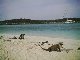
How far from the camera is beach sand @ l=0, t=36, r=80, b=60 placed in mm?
2957

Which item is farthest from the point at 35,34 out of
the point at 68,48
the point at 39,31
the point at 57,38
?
the point at 68,48

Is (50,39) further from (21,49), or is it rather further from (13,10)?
(13,10)

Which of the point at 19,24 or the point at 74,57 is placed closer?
the point at 74,57

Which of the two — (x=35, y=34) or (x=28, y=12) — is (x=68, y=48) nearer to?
(x=35, y=34)

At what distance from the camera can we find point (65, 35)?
129 inches

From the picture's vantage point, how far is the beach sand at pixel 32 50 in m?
2.96

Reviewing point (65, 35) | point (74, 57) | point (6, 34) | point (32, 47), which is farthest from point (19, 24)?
point (74, 57)

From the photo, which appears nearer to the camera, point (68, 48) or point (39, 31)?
point (68, 48)

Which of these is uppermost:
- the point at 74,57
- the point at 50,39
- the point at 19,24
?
the point at 19,24

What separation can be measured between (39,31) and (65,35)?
0.45 meters

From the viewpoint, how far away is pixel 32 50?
3035mm

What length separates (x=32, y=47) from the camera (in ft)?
10.2

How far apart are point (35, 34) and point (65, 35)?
48 centimetres

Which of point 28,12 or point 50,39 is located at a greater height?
point 28,12
